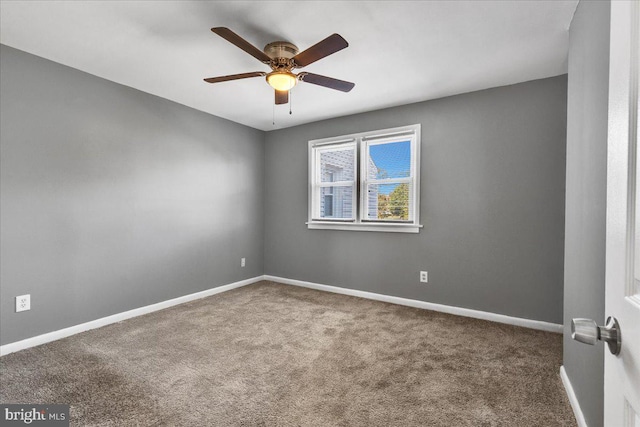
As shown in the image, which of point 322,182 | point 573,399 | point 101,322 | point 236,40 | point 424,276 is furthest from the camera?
point 322,182

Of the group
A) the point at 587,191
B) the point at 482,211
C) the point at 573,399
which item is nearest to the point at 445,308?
the point at 482,211

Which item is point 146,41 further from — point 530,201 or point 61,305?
point 530,201

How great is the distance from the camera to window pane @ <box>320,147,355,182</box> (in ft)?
13.7

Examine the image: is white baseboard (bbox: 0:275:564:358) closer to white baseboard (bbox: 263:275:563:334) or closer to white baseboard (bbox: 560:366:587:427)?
white baseboard (bbox: 263:275:563:334)

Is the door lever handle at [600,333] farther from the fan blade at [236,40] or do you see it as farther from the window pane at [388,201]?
the window pane at [388,201]

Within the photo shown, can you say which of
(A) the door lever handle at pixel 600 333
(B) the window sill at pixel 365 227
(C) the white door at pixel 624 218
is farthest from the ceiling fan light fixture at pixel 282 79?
(A) the door lever handle at pixel 600 333

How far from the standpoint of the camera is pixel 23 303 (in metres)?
2.46

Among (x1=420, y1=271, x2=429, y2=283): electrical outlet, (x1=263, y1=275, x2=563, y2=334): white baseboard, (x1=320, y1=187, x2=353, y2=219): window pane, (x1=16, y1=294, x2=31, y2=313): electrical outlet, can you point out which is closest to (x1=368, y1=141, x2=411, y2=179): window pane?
(x1=320, y1=187, x2=353, y2=219): window pane

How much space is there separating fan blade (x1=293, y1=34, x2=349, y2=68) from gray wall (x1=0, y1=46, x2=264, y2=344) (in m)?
2.13

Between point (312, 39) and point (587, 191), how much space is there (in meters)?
2.01

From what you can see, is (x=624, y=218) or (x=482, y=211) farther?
(x=482, y=211)

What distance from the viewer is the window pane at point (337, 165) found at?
4.18 meters

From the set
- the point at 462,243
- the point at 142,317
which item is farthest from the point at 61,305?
the point at 462,243

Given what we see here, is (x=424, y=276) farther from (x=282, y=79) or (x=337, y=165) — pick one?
(x=282, y=79)
